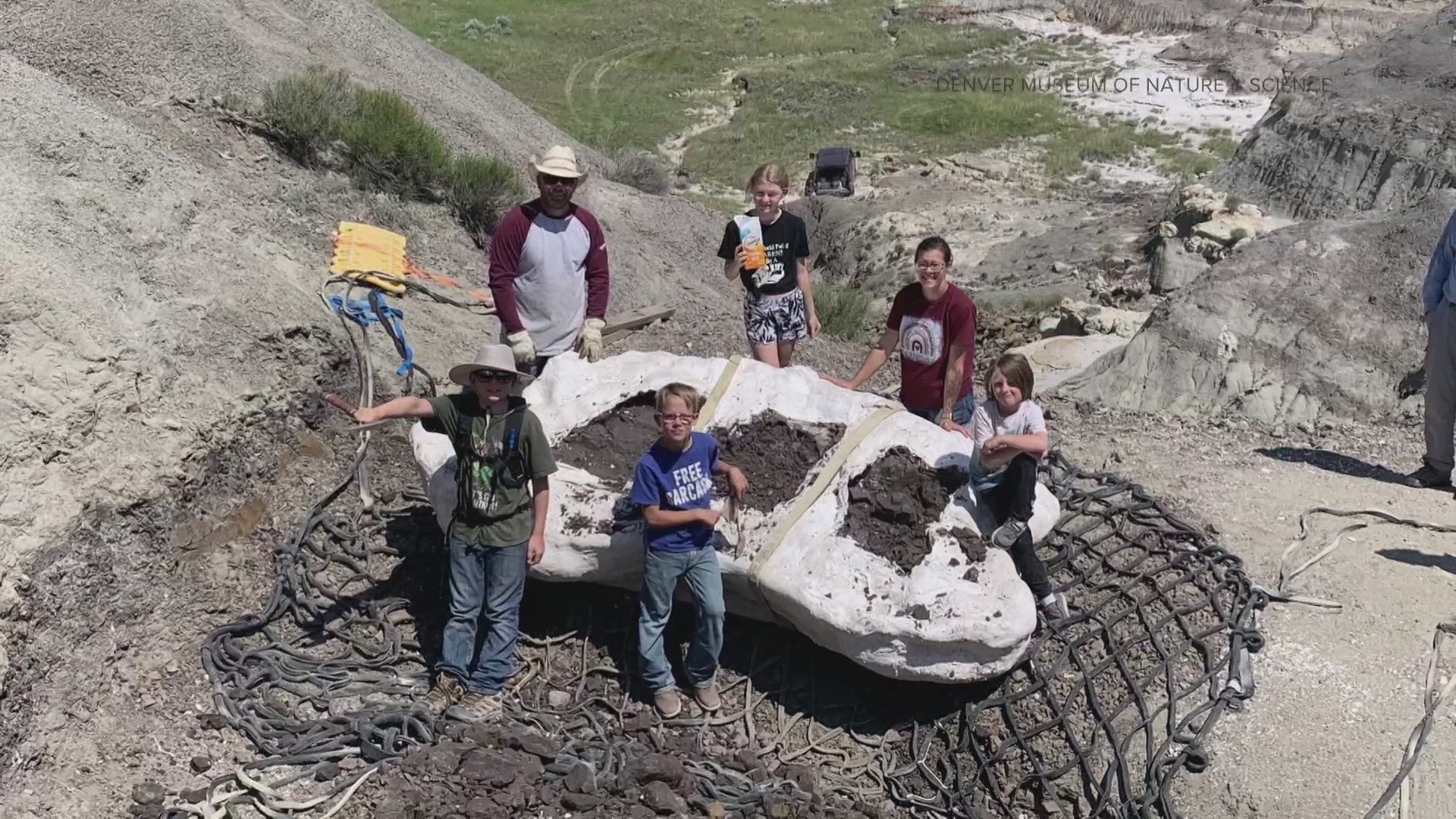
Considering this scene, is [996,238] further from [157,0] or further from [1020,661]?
[1020,661]

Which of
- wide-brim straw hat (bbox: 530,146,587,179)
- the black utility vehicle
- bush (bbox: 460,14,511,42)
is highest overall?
wide-brim straw hat (bbox: 530,146,587,179)

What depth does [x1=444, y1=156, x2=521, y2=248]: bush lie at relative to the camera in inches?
370

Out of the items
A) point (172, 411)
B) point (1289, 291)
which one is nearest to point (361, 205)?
point (172, 411)

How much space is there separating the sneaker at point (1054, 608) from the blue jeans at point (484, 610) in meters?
2.19

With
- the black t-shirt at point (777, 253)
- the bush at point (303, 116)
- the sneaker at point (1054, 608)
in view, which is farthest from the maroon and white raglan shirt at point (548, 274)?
the bush at point (303, 116)

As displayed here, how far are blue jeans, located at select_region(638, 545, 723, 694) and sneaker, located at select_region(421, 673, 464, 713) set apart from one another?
76 cm

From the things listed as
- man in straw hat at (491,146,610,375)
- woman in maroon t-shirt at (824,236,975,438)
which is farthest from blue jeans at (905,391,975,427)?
man in straw hat at (491,146,610,375)

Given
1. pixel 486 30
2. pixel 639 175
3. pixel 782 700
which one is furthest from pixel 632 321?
pixel 486 30

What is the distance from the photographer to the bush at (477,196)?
9398 millimetres

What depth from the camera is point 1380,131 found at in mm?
14148

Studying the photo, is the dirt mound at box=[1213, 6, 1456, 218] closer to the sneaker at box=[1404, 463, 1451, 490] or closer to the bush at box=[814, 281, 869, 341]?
the bush at box=[814, 281, 869, 341]

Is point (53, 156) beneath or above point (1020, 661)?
above

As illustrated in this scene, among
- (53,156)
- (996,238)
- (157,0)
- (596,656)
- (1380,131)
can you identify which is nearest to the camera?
(596,656)

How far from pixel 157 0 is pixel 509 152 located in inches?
137
